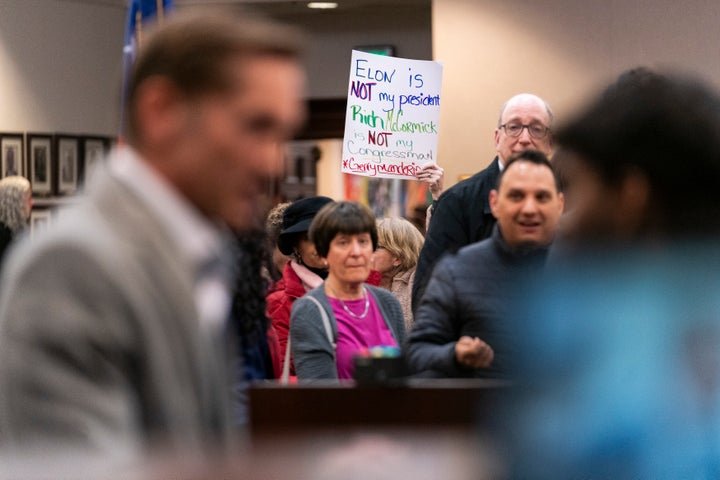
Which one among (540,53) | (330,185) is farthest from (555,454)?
(330,185)

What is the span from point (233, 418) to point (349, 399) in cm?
32

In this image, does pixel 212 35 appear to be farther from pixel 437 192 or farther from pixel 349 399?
pixel 437 192

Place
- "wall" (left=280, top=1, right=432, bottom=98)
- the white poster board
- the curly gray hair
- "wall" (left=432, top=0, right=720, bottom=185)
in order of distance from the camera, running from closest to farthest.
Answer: the white poster board, the curly gray hair, "wall" (left=432, top=0, right=720, bottom=185), "wall" (left=280, top=1, right=432, bottom=98)

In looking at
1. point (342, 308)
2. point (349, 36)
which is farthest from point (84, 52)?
point (342, 308)

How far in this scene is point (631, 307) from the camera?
5.01 feet

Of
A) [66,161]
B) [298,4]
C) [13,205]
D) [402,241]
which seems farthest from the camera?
[66,161]

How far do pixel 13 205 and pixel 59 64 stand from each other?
2.89 meters

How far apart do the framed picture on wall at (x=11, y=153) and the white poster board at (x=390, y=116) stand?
199 inches

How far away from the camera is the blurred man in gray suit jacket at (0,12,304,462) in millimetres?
1144

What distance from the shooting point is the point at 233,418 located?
4.44 ft

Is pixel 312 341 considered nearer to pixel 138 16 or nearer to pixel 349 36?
pixel 138 16

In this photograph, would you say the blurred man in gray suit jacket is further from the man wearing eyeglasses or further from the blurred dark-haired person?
the man wearing eyeglasses

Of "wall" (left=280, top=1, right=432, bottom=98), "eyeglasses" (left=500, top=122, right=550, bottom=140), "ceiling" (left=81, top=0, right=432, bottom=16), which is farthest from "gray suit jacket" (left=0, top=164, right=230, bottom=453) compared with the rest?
"wall" (left=280, top=1, right=432, bottom=98)

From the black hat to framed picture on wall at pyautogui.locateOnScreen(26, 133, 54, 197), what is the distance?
5.94 metres
